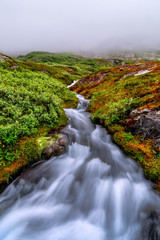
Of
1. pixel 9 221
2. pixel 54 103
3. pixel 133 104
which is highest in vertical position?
pixel 54 103

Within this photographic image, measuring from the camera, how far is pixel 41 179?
624 cm

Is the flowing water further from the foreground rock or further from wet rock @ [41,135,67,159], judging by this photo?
the foreground rock

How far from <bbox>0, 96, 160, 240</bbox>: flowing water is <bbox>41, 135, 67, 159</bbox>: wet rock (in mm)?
369

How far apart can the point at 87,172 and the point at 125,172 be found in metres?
2.32

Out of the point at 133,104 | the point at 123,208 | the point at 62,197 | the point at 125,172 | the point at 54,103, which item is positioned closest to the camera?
the point at 123,208

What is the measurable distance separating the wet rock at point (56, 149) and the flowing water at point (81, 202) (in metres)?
0.37

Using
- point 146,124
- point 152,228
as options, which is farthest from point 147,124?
point 152,228

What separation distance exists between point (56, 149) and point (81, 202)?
3.23 m

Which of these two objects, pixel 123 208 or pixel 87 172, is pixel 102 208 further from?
pixel 87 172

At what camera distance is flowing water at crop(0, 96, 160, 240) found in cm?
454

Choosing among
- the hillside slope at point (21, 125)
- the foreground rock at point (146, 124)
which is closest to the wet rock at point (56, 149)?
the hillside slope at point (21, 125)

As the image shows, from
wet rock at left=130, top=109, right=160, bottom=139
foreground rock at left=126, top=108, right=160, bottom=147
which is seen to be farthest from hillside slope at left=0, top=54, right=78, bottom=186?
wet rock at left=130, top=109, right=160, bottom=139

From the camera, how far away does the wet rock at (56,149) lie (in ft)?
23.0

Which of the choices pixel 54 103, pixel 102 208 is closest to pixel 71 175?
pixel 102 208
